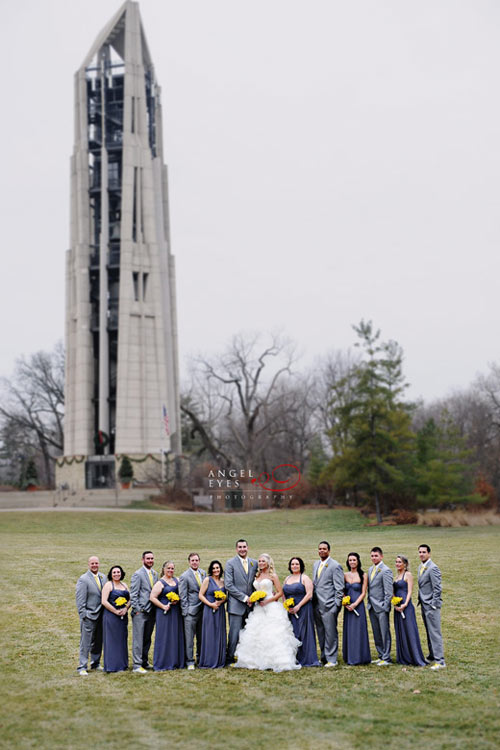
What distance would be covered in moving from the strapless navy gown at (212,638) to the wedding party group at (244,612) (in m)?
0.01

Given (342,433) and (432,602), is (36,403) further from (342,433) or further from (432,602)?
(432,602)

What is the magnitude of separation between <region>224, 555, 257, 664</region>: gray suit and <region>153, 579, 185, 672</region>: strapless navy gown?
717 mm

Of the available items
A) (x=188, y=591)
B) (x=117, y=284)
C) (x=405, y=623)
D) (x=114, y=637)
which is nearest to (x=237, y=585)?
(x=188, y=591)

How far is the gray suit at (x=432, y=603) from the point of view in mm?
11398

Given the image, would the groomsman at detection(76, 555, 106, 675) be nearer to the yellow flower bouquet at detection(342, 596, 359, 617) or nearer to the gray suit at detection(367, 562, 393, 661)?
the yellow flower bouquet at detection(342, 596, 359, 617)

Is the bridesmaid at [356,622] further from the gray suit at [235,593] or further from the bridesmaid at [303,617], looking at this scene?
the gray suit at [235,593]

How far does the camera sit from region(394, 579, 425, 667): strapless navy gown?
1138cm

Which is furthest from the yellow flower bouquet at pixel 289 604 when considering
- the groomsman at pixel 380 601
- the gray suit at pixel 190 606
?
the gray suit at pixel 190 606

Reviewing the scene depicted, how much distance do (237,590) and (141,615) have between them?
1.43 meters

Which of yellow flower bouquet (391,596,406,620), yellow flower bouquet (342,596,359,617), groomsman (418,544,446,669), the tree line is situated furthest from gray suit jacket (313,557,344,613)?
the tree line

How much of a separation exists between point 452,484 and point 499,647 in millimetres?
33521

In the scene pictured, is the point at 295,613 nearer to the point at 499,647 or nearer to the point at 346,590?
the point at 346,590

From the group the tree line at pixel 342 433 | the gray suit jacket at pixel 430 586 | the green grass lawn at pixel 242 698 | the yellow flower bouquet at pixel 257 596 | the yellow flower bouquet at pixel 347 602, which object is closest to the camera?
the green grass lawn at pixel 242 698

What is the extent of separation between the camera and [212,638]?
1138cm
